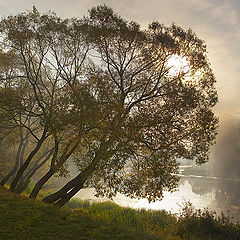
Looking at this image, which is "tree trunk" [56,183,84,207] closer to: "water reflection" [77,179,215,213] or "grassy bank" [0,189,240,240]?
"grassy bank" [0,189,240,240]

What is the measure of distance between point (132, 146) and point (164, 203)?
98.3 feet

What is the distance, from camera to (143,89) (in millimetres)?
18531

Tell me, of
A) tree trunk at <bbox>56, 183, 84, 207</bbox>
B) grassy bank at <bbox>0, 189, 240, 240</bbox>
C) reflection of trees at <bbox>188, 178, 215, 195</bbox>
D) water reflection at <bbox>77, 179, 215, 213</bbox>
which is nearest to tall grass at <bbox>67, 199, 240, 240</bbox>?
grassy bank at <bbox>0, 189, 240, 240</bbox>

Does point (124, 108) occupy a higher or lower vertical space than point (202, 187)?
lower

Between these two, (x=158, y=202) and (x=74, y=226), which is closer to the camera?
(x=74, y=226)

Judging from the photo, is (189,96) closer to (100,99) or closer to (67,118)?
(100,99)

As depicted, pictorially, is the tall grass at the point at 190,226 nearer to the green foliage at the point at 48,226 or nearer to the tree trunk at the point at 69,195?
the tree trunk at the point at 69,195

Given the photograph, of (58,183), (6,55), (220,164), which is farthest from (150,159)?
(220,164)

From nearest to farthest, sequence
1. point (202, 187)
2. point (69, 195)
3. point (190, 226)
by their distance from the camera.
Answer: point (69, 195)
point (190, 226)
point (202, 187)

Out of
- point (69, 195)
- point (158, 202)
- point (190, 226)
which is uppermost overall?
point (158, 202)

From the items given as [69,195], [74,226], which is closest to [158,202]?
[69,195]

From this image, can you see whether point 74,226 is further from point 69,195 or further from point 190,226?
point 190,226

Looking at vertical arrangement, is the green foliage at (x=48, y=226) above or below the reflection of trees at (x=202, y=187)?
below

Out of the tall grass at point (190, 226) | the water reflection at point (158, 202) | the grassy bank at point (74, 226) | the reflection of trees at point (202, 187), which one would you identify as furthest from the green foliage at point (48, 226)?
the reflection of trees at point (202, 187)
